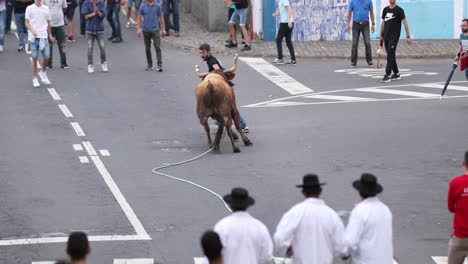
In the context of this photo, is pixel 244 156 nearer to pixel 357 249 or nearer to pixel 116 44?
pixel 357 249

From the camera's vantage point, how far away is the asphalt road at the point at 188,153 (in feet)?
44.0

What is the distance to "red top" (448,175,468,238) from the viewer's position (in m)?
10.7

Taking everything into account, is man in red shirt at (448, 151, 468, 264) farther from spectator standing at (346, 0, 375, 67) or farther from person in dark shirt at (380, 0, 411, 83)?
spectator standing at (346, 0, 375, 67)

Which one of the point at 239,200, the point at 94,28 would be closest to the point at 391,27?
the point at 94,28

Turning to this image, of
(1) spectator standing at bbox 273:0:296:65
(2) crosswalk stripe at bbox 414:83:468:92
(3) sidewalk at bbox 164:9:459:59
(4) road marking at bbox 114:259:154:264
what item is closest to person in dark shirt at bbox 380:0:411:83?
(2) crosswalk stripe at bbox 414:83:468:92

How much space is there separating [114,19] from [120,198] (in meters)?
16.0

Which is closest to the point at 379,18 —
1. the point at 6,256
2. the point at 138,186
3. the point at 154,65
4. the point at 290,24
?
the point at 290,24

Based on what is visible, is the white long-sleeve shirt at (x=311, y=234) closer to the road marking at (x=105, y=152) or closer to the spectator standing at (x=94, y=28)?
the road marking at (x=105, y=152)

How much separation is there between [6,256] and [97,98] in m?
10.6

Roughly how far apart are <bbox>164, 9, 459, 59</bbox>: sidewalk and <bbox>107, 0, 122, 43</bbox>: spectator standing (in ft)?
4.77

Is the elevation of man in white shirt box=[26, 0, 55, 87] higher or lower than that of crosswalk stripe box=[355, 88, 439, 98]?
higher

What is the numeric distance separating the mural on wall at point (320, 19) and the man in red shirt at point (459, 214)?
20.2 meters

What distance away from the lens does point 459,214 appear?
35.6ft

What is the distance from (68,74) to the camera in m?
25.5
